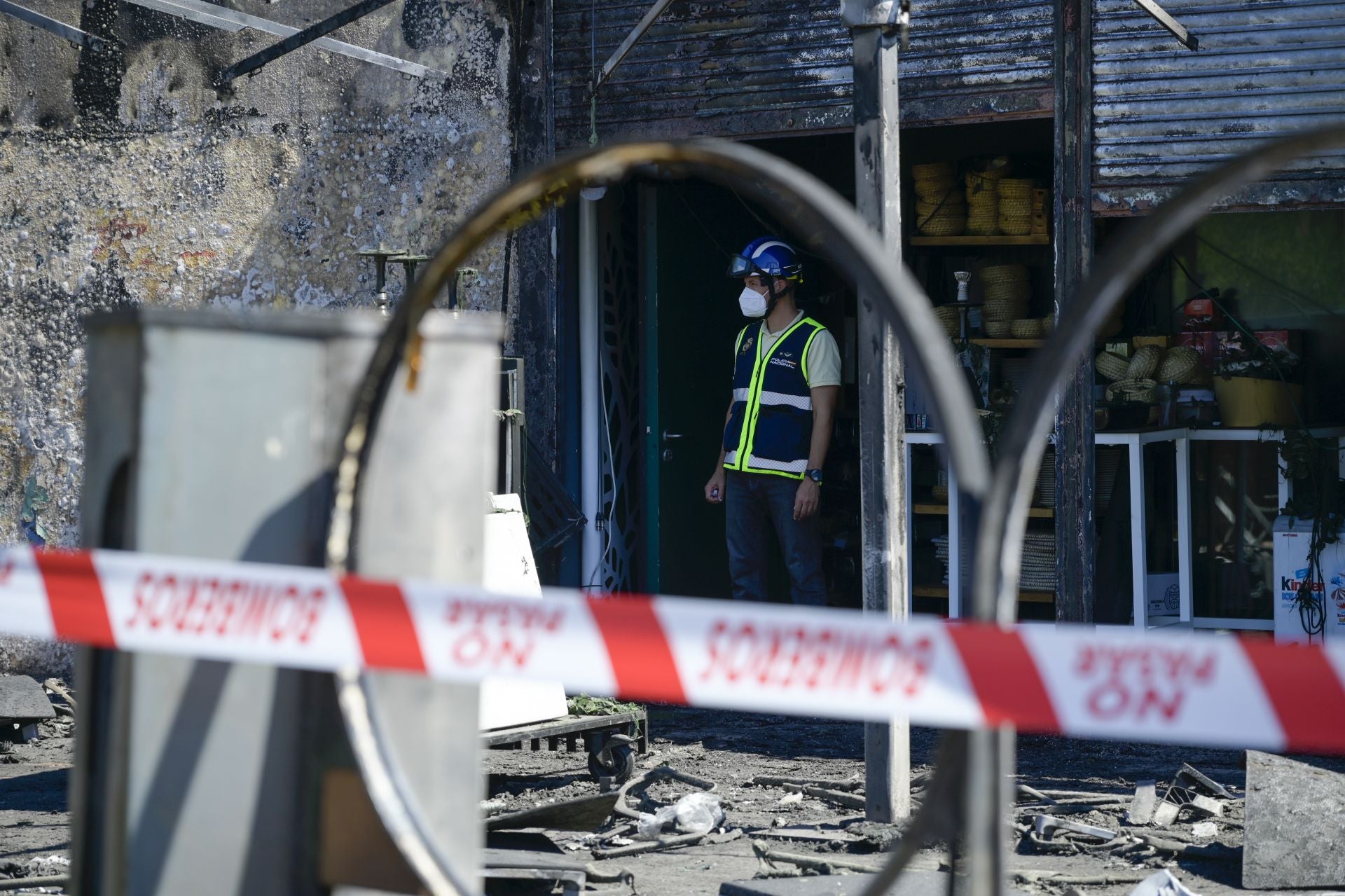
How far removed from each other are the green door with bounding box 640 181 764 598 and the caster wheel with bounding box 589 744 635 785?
3.12m

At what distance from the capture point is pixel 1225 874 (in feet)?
Result: 14.5

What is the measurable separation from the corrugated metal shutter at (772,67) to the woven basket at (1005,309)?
1.82 meters

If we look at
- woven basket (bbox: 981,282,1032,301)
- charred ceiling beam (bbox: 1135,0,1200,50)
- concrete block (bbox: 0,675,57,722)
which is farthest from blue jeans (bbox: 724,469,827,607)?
concrete block (bbox: 0,675,57,722)

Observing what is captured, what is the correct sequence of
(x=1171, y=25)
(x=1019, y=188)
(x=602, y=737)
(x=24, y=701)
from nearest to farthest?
(x=602, y=737), (x=1171, y=25), (x=24, y=701), (x=1019, y=188)

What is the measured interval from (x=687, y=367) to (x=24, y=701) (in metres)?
4.27

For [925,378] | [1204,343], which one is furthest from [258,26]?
[925,378]

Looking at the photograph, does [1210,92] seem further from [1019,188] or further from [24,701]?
[24,701]

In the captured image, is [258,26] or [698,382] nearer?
[258,26]

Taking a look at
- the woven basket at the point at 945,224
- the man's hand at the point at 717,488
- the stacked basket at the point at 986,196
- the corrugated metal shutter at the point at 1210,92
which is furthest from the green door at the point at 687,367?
the corrugated metal shutter at the point at 1210,92

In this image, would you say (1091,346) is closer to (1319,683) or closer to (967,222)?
(967,222)

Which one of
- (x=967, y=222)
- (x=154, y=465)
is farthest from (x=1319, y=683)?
(x=967, y=222)

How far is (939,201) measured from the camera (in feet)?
29.4

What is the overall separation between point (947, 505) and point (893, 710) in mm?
6517

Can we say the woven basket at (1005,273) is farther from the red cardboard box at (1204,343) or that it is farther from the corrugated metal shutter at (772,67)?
the corrugated metal shutter at (772,67)
